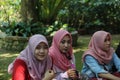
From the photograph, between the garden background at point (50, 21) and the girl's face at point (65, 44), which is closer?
the girl's face at point (65, 44)

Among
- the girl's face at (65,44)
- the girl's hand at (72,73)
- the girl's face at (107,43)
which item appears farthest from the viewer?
the girl's face at (107,43)

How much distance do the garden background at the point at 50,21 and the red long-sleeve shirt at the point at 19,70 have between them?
2576 mm

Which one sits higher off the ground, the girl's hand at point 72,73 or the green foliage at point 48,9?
the green foliage at point 48,9

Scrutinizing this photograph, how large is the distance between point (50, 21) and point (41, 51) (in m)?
6.39

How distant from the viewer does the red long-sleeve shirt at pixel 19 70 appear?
304cm

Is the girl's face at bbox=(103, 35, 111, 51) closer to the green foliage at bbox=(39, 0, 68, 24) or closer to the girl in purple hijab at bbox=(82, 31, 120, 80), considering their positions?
the girl in purple hijab at bbox=(82, 31, 120, 80)

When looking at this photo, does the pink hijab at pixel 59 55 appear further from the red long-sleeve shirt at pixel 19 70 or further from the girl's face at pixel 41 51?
the red long-sleeve shirt at pixel 19 70

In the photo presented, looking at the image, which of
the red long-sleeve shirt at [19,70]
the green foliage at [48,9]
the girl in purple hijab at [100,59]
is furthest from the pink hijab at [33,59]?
the green foliage at [48,9]

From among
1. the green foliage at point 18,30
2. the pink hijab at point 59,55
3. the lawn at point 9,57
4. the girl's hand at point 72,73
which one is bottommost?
the lawn at point 9,57

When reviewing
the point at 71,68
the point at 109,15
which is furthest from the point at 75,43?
the point at 71,68

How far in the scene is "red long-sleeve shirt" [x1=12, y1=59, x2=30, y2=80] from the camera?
304 centimetres

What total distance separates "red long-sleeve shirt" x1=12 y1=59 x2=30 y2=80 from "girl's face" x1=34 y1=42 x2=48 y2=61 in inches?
6.4

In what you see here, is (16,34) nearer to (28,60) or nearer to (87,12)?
(87,12)

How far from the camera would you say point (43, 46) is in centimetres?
320
